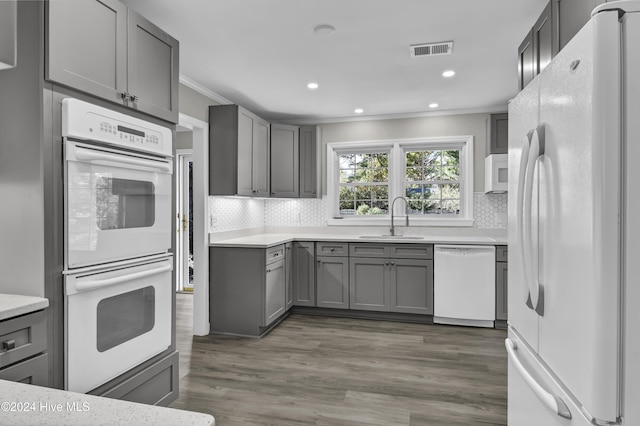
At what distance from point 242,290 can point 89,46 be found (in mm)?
2670

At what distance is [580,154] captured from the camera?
101 centimetres

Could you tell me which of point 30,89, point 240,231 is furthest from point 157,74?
point 240,231

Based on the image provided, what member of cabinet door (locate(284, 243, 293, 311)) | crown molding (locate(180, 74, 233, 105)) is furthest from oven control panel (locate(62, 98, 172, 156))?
cabinet door (locate(284, 243, 293, 311))

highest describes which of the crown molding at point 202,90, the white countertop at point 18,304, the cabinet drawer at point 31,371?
the crown molding at point 202,90

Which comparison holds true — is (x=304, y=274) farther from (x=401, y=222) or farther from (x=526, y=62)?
(x=526, y=62)

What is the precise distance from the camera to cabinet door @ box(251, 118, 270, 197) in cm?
444

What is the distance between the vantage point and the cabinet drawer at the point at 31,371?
1378 millimetres

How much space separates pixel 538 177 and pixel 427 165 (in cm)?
383

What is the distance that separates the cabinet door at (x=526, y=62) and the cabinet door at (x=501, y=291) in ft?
7.50

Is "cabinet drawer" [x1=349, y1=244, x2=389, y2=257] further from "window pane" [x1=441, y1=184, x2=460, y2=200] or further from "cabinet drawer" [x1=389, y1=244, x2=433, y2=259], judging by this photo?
"window pane" [x1=441, y1=184, x2=460, y2=200]

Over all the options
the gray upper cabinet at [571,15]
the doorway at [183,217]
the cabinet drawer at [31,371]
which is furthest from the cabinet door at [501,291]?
the doorway at [183,217]

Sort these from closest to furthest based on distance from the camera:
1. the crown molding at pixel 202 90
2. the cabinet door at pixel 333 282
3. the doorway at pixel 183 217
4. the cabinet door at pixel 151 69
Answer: the cabinet door at pixel 151 69 → the crown molding at pixel 202 90 → the cabinet door at pixel 333 282 → the doorway at pixel 183 217

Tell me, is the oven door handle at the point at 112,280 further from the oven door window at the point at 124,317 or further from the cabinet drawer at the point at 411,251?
the cabinet drawer at the point at 411,251

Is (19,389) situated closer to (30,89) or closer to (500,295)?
(30,89)
